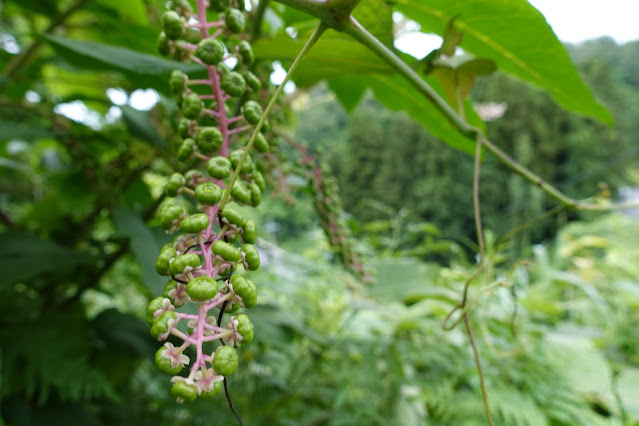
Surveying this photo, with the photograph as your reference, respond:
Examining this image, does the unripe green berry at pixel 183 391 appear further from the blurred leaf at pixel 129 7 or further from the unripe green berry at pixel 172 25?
the blurred leaf at pixel 129 7

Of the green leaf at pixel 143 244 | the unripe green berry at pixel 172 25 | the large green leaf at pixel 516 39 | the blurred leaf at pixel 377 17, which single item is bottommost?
the green leaf at pixel 143 244

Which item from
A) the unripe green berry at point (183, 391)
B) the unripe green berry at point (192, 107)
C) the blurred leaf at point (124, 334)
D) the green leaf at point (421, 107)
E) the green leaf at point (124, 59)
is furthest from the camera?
the blurred leaf at point (124, 334)

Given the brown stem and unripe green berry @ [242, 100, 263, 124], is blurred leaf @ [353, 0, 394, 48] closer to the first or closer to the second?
unripe green berry @ [242, 100, 263, 124]

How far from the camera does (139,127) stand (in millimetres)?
544

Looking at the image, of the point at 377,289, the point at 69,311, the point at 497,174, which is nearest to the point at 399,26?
the point at 377,289

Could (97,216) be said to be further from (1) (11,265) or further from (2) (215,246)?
(2) (215,246)

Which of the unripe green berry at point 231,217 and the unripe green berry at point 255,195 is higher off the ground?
the unripe green berry at point 231,217

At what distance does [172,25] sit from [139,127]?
31cm

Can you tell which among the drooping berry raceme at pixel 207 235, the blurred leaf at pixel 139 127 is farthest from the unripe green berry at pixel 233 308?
the blurred leaf at pixel 139 127

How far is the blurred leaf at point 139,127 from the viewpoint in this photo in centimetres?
54

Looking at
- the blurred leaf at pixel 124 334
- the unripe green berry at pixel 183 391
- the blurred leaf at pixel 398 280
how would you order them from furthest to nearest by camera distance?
the blurred leaf at pixel 398 280 < the blurred leaf at pixel 124 334 < the unripe green berry at pixel 183 391

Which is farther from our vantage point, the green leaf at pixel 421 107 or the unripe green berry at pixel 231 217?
the green leaf at pixel 421 107

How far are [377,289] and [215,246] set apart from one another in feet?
2.15

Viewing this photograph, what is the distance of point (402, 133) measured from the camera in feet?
40.8
